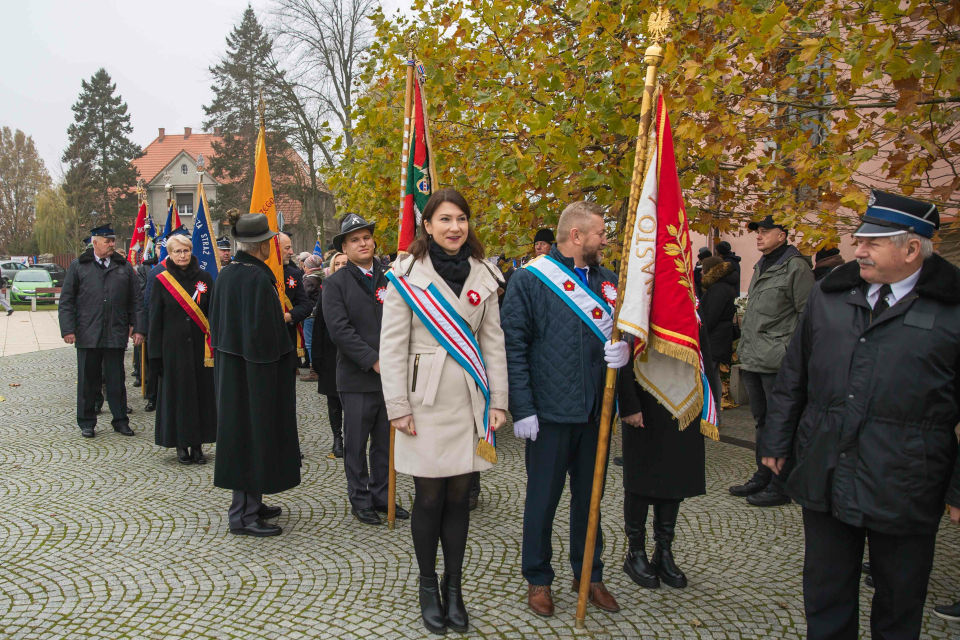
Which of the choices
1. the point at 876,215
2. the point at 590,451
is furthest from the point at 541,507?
the point at 876,215

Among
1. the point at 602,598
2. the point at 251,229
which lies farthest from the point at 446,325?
the point at 251,229

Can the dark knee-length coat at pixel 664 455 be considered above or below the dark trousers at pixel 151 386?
above

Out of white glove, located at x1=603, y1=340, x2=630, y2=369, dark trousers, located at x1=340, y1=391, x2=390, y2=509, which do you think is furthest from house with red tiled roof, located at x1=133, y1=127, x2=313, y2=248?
white glove, located at x1=603, y1=340, x2=630, y2=369

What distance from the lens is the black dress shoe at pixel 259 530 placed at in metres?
4.71

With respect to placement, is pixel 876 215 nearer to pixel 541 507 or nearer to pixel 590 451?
pixel 590 451

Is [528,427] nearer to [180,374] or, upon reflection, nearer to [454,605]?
[454,605]

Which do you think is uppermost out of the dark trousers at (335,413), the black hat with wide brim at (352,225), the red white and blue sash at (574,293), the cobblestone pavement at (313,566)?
the black hat with wide brim at (352,225)

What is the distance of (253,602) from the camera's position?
148 inches

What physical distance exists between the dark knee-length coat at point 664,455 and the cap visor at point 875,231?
3.99 feet

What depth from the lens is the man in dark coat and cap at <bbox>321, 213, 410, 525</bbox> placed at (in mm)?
5074

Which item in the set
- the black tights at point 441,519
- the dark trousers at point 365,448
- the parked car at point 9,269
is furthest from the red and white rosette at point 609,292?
the parked car at point 9,269

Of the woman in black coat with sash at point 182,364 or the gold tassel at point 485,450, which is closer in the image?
the gold tassel at point 485,450

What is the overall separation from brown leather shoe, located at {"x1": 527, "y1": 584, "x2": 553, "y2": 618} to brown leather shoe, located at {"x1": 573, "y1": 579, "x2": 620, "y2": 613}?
221mm

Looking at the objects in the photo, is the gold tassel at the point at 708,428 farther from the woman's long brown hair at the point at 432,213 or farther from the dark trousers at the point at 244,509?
the dark trousers at the point at 244,509
